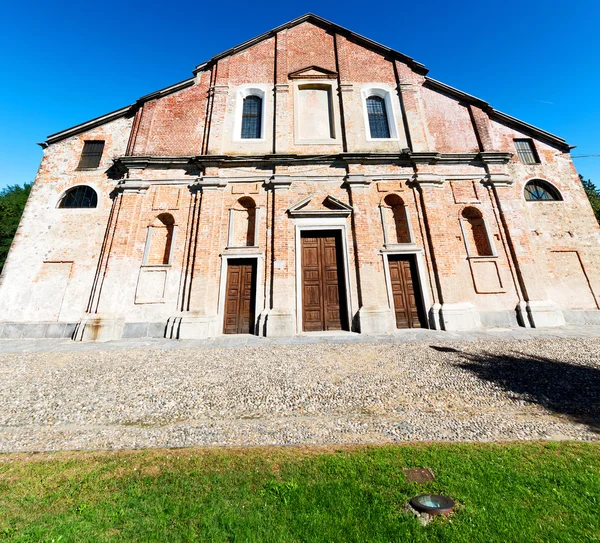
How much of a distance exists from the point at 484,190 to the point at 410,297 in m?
6.03

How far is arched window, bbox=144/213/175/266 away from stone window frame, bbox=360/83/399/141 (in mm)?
9679

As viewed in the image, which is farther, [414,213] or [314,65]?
[314,65]

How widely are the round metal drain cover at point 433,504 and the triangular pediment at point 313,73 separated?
1576cm

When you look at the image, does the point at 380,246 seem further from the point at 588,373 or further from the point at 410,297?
the point at 588,373

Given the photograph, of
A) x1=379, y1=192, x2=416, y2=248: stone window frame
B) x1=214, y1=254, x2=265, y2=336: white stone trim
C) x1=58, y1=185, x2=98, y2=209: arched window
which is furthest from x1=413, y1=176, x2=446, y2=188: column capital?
x1=58, y1=185, x2=98, y2=209: arched window

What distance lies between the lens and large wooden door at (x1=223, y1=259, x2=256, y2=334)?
31.8ft

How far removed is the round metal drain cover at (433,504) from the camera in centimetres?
198

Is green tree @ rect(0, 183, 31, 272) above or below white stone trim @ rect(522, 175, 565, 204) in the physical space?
above

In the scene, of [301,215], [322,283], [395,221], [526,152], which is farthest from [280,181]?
[526,152]

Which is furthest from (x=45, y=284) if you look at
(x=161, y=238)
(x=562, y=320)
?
(x=562, y=320)

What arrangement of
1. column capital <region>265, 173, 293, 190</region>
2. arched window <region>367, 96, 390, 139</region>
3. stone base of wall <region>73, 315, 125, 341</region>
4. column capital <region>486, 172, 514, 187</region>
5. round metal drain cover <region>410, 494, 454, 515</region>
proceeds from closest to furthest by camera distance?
round metal drain cover <region>410, 494, 454, 515</region> → stone base of wall <region>73, 315, 125, 341</region> → column capital <region>265, 173, 293, 190</region> → column capital <region>486, 172, 514, 187</region> → arched window <region>367, 96, 390, 139</region>

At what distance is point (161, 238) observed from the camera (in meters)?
10.8

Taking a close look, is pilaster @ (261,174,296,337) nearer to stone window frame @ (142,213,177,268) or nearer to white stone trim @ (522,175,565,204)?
stone window frame @ (142,213,177,268)

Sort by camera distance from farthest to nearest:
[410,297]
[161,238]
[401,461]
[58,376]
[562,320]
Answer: [161,238] → [410,297] → [562,320] → [58,376] → [401,461]
